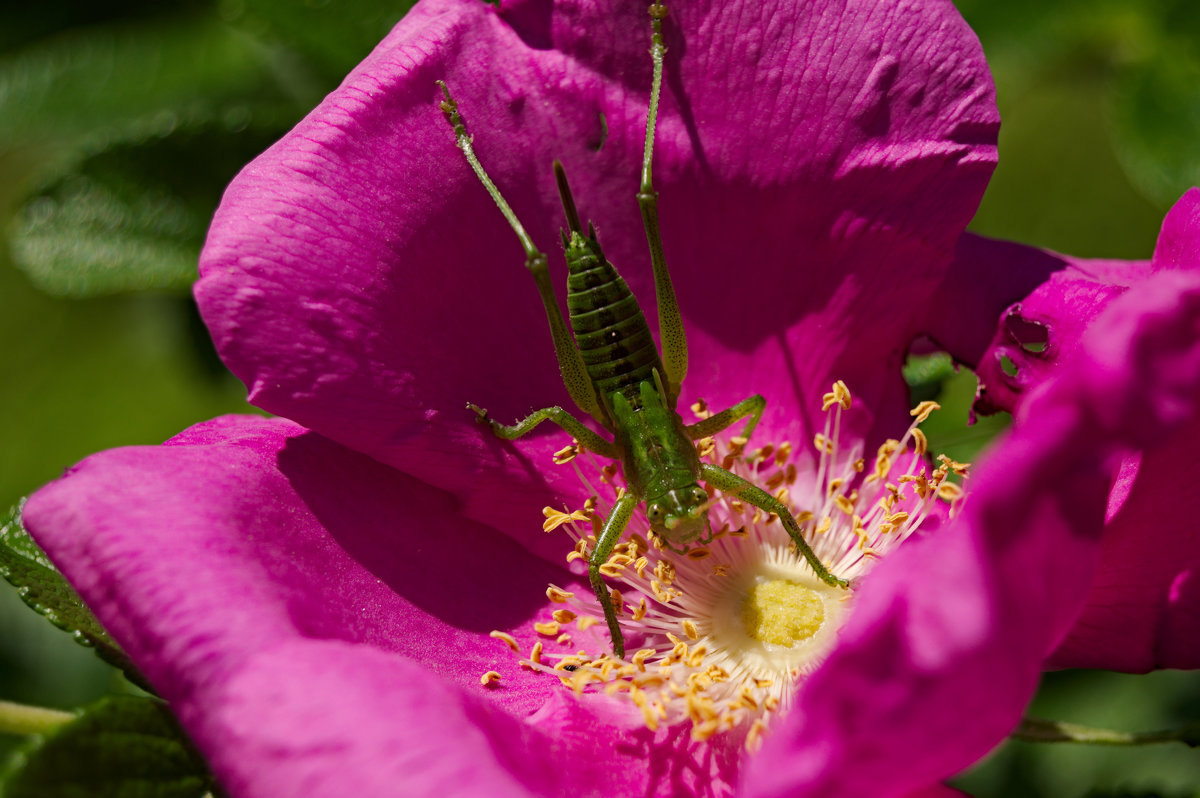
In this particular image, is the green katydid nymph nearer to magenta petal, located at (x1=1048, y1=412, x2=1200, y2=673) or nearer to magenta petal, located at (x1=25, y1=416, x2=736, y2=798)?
magenta petal, located at (x1=25, y1=416, x2=736, y2=798)

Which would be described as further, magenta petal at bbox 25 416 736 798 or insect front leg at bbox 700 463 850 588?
insect front leg at bbox 700 463 850 588

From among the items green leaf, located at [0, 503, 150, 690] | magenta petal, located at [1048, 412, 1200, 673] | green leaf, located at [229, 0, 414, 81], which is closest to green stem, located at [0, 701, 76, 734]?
green leaf, located at [0, 503, 150, 690]

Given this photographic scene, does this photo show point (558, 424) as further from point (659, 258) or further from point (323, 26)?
point (323, 26)

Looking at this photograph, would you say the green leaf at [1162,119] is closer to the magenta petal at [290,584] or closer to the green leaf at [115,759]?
the magenta petal at [290,584]

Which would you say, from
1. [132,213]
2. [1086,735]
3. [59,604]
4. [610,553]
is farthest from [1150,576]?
[132,213]

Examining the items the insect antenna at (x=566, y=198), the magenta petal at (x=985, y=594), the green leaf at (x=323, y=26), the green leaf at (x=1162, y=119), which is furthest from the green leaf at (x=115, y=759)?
the green leaf at (x=1162, y=119)

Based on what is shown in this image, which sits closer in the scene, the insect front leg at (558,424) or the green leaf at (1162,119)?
the insect front leg at (558,424)
